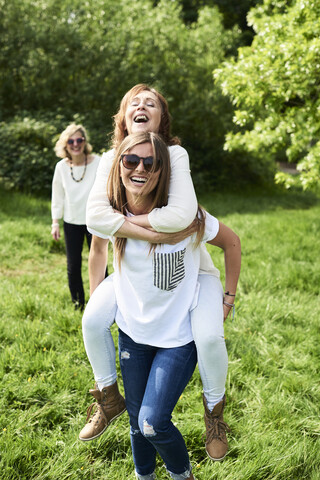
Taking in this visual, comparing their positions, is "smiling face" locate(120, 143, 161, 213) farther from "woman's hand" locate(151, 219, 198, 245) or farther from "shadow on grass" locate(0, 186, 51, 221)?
"shadow on grass" locate(0, 186, 51, 221)

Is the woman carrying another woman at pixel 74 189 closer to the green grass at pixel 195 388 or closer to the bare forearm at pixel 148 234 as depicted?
the green grass at pixel 195 388

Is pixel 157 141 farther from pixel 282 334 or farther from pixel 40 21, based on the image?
pixel 40 21

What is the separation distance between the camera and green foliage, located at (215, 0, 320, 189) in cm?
534

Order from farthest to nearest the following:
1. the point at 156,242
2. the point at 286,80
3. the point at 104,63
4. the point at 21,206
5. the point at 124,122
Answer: the point at 104,63 < the point at 21,206 < the point at 286,80 < the point at 124,122 < the point at 156,242

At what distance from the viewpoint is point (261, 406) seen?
3117 mm

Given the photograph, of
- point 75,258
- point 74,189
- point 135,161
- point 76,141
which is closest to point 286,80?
point 76,141

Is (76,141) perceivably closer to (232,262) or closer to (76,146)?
(76,146)

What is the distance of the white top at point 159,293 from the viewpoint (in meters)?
2.06

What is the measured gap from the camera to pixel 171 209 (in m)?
2.02

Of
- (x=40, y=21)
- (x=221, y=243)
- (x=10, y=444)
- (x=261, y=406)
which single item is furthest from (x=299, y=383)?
(x=40, y=21)

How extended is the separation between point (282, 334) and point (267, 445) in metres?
1.60

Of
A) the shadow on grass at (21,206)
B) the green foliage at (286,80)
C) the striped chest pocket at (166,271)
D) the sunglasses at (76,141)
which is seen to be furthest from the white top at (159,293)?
the shadow on grass at (21,206)

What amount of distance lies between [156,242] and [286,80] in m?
4.68

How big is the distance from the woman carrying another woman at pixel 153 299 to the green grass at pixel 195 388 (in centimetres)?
60
